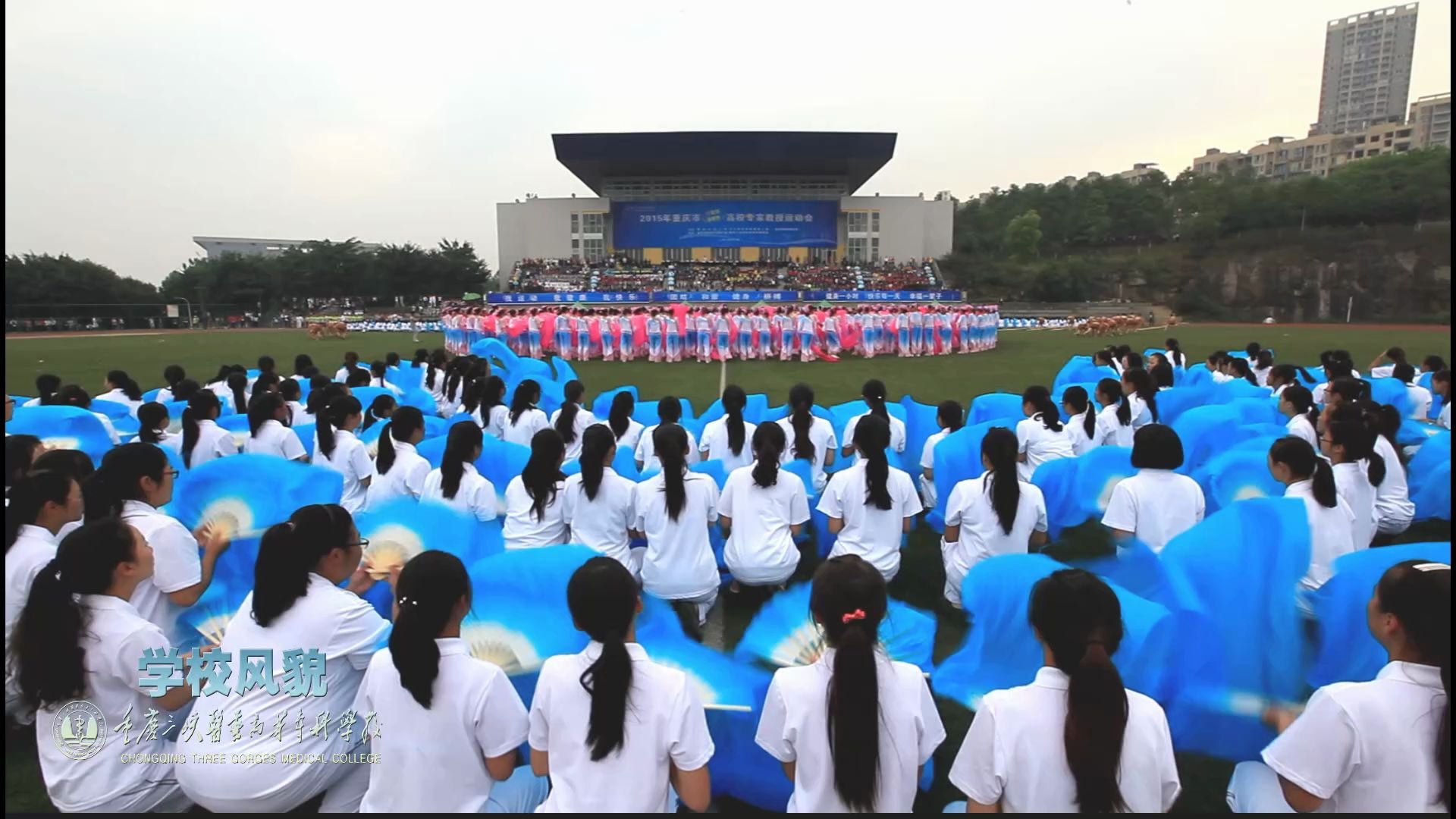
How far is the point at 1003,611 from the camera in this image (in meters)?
2.33

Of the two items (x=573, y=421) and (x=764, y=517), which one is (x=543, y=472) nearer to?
(x=764, y=517)

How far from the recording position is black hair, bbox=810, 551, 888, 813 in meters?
1.57

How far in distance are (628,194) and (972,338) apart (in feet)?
83.5

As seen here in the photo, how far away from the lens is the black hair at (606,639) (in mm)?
1643

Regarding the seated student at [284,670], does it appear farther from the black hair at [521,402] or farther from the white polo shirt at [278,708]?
the black hair at [521,402]

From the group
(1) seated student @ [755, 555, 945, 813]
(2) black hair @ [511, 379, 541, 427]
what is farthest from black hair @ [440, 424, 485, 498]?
(1) seated student @ [755, 555, 945, 813]

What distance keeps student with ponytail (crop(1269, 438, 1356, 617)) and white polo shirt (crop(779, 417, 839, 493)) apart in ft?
7.43

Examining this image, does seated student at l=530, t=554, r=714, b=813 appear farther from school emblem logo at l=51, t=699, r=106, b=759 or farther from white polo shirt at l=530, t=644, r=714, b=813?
school emblem logo at l=51, t=699, r=106, b=759

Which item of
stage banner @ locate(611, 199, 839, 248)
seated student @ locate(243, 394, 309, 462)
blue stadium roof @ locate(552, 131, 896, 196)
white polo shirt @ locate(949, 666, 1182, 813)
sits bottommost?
white polo shirt @ locate(949, 666, 1182, 813)

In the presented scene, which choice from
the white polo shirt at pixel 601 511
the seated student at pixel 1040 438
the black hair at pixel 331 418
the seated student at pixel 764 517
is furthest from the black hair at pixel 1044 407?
the black hair at pixel 331 418

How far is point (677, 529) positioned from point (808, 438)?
4.43 ft

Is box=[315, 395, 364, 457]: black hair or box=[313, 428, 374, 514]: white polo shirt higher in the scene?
box=[315, 395, 364, 457]: black hair

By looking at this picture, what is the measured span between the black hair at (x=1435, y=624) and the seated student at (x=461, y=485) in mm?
3232

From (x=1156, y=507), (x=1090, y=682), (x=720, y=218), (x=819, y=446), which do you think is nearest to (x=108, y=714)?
(x=1090, y=682)
